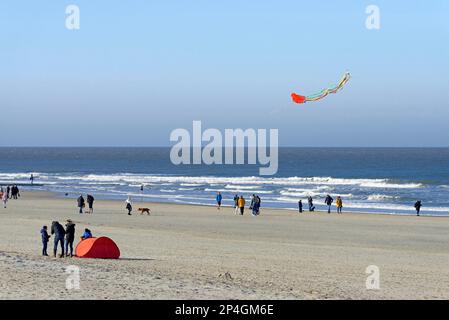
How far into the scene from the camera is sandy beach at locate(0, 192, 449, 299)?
14.2 meters

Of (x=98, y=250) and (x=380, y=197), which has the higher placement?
(x=380, y=197)

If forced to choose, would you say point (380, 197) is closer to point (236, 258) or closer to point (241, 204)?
point (241, 204)

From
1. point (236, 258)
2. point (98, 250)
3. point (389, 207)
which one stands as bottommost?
point (236, 258)

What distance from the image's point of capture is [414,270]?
19344 mm

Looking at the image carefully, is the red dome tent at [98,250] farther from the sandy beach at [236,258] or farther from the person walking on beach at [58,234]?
the person walking on beach at [58,234]

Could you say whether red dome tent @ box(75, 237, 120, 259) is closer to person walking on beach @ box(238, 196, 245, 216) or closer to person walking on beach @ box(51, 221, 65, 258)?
person walking on beach @ box(51, 221, 65, 258)

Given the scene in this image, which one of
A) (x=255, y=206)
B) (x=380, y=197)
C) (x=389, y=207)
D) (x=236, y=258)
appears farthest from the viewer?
(x=380, y=197)

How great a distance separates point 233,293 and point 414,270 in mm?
7332

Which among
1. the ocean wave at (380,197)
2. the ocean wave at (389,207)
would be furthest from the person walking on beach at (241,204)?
the ocean wave at (380,197)

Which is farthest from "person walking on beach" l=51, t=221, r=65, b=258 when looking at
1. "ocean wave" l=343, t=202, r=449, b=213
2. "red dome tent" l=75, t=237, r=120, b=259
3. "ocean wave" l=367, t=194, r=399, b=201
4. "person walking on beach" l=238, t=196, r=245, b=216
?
"ocean wave" l=367, t=194, r=399, b=201

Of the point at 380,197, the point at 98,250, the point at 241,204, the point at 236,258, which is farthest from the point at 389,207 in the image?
the point at 98,250

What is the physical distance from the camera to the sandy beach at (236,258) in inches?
561

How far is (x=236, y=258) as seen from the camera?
20859 mm
